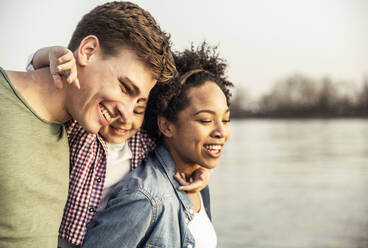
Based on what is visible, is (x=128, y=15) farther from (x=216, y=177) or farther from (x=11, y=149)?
(x=216, y=177)

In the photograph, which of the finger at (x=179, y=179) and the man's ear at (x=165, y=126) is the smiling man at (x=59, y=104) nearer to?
the man's ear at (x=165, y=126)

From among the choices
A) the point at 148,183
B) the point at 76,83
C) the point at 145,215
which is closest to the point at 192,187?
the point at 148,183

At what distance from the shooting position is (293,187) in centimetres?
802

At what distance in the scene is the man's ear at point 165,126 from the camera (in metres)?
2.47

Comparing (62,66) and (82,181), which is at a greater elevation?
(62,66)

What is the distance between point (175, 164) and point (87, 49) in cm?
89

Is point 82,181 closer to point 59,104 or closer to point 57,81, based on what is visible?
point 59,104

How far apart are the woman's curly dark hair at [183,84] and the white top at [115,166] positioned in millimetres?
269

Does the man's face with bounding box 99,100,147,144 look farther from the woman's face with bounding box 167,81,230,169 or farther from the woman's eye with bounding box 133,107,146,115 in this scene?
the woman's face with bounding box 167,81,230,169

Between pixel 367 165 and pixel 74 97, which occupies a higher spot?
pixel 74 97

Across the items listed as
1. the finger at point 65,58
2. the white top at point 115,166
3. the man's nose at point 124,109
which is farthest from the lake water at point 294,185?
the finger at point 65,58

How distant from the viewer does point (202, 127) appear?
239cm

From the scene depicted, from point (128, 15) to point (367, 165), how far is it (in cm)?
794

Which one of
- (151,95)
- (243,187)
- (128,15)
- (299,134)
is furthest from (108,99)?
(299,134)
